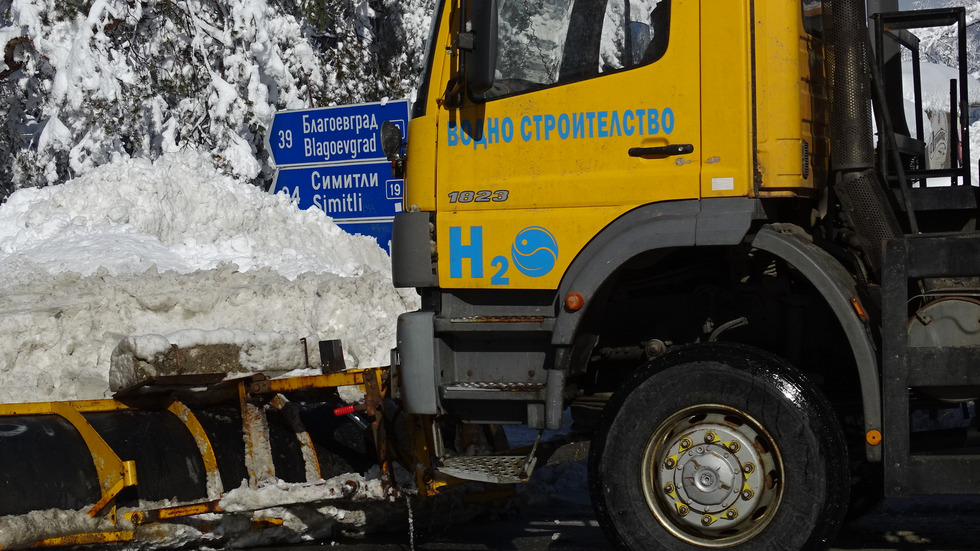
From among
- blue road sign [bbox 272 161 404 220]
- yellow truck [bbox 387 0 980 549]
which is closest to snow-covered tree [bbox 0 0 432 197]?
blue road sign [bbox 272 161 404 220]

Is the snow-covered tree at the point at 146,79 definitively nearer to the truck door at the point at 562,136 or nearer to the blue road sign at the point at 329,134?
the blue road sign at the point at 329,134

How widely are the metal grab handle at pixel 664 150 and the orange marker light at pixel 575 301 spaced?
682 mm

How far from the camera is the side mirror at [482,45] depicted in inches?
212

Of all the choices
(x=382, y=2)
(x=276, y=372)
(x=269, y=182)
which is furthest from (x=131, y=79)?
(x=276, y=372)

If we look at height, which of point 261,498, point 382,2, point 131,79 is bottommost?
point 261,498

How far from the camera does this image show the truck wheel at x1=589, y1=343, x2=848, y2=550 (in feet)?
16.2

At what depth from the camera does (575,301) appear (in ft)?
17.3

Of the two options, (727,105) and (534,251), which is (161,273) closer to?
(534,251)

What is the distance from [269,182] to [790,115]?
14.8 metres

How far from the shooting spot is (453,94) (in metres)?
5.67

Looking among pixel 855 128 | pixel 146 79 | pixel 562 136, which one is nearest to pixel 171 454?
pixel 562 136

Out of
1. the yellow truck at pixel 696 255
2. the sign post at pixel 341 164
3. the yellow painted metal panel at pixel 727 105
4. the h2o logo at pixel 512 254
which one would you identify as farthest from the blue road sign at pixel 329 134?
the yellow painted metal panel at pixel 727 105

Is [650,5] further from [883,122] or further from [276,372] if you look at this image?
[276,372]

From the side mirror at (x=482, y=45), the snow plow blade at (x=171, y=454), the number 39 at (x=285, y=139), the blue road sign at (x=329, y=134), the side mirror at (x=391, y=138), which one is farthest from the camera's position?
the number 39 at (x=285, y=139)
